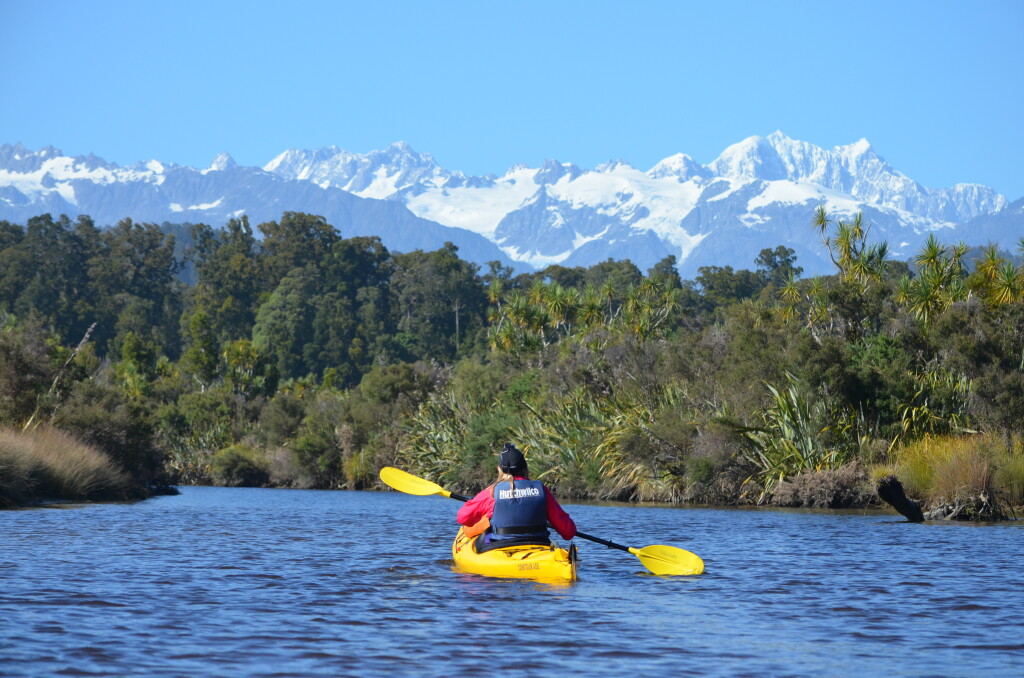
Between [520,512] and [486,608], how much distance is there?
207 centimetres

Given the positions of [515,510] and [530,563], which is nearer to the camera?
[530,563]

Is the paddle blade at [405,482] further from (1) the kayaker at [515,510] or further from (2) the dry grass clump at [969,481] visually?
(2) the dry grass clump at [969,481]


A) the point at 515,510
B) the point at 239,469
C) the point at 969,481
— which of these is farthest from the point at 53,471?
the point at 239,469

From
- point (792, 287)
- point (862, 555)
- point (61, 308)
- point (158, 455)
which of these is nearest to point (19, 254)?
point (61, 308)

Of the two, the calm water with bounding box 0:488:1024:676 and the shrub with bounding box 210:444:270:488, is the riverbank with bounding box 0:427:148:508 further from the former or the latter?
the shrub with bounding box 210:444:270:488

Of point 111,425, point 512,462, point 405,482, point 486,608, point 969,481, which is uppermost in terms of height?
point 111,425

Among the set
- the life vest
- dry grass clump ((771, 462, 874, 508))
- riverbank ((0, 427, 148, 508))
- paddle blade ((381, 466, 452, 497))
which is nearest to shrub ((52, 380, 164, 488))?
riverbank ((0, 427, 148, 508))

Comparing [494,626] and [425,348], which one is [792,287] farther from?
[425,348]

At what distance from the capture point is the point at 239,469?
2312 inches

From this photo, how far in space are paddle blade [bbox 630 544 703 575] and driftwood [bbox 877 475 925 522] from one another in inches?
388

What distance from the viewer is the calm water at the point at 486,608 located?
31.2 ft

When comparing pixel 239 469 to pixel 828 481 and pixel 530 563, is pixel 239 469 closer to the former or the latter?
pixel 828 481

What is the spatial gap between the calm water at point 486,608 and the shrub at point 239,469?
37131mm

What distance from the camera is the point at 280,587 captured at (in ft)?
45.7
